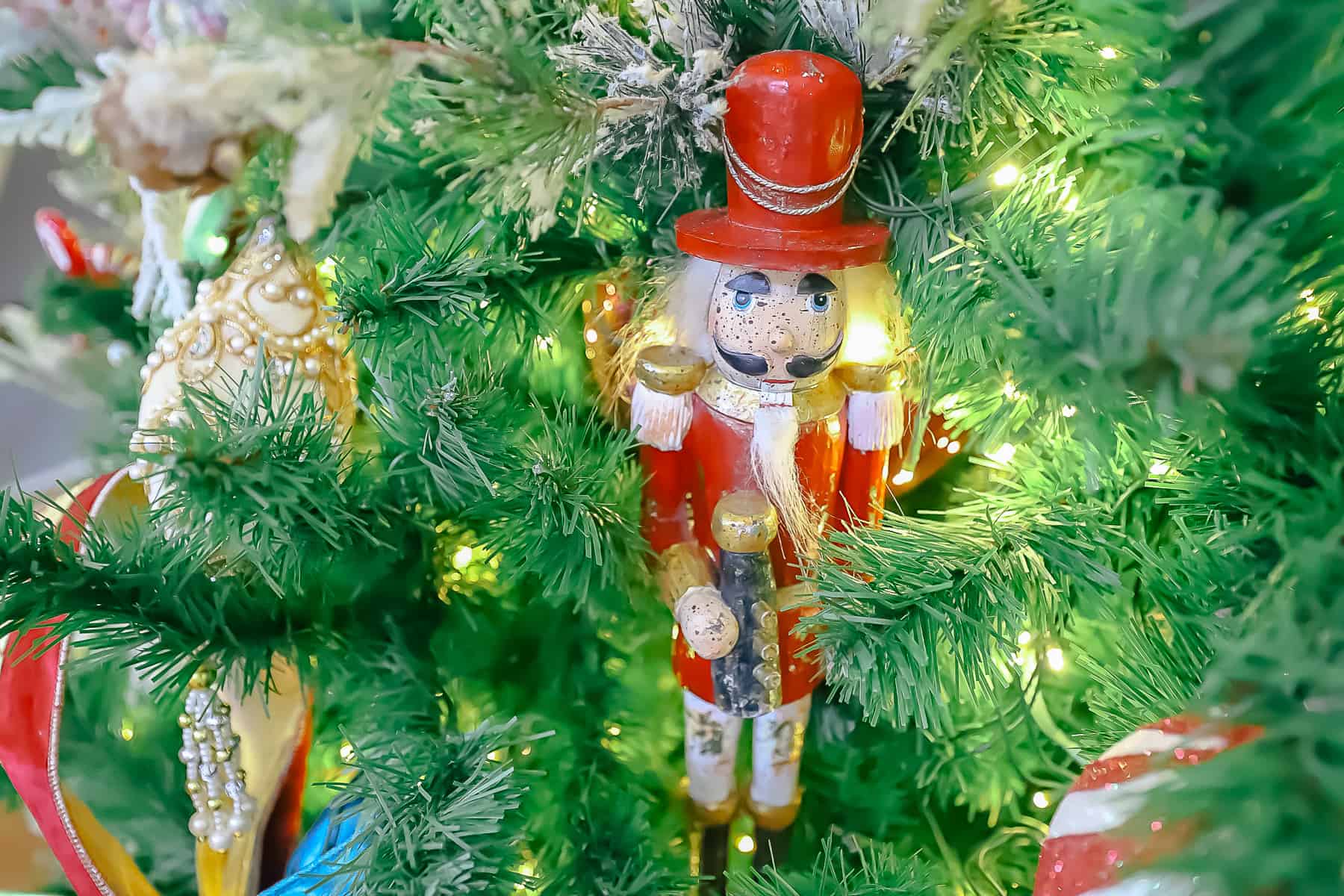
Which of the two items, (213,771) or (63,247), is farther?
(63,247)

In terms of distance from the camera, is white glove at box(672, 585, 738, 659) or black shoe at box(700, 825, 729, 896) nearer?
white glove at box(672, 585, 738, 659)

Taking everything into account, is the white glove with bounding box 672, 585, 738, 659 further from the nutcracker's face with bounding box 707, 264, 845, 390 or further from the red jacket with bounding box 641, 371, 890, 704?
the nutcracker's face with bounding box 707, 264, 845, 390

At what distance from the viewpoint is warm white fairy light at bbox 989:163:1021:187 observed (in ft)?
1.53

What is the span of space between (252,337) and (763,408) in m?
0.29

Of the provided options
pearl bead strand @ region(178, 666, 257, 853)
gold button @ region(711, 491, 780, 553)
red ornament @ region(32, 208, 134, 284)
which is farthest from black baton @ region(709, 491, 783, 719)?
red ornament @ region(32, 208, 134, 284)

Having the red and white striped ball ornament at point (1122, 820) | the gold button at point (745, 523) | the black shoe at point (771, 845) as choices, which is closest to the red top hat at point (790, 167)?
the gold button at point (745, 523)

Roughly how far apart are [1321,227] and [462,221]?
1.42 feet

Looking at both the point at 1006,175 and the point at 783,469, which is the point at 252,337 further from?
the point at 1006,175

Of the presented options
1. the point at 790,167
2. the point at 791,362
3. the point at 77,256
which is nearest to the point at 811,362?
the point at 791,362

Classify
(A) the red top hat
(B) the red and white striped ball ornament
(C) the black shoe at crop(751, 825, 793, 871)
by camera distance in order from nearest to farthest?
(B) the red and white striped ball ornament → (A) the red top hat → (C) the black shoe at crop(751, 825, 793, 871)

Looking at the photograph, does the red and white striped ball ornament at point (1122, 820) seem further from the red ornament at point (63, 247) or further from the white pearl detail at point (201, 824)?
the red ornament at point (63, 247)

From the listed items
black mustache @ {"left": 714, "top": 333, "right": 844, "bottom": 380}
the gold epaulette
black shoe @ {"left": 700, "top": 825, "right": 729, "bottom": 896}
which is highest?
black mustache @ {"left": 714, "top": 333, "right": 844, "bottom": 380}

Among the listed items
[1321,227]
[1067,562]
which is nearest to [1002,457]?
[1067,562]

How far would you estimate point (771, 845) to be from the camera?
0.64m
